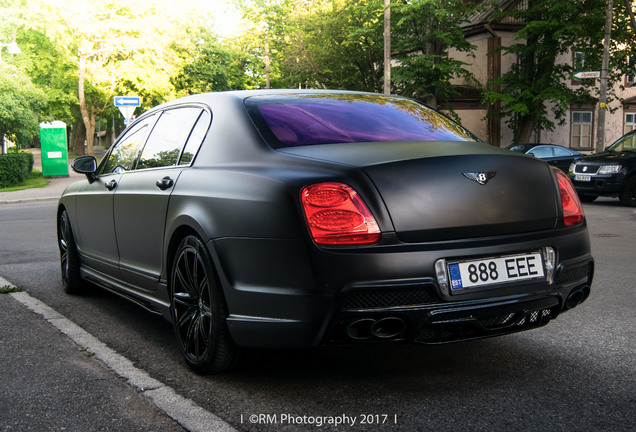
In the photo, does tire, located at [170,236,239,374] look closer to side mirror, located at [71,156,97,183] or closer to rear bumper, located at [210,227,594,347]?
rear bumper, located at [210,227,594,347]

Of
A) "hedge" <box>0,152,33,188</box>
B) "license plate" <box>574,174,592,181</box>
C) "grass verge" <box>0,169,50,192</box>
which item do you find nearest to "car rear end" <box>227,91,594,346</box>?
"license plate" <box>574,174,592,181</box>

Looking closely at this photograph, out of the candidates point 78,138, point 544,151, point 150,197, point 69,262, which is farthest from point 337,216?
point 78,138

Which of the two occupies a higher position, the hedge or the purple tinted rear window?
the purple tinted rear window

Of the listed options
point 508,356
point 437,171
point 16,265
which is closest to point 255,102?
point 437,171

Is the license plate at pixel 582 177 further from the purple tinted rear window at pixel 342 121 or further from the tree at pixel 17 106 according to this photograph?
the tree at pixel 17 106

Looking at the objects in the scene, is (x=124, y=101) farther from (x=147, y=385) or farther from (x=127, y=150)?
(x=147, y=385)

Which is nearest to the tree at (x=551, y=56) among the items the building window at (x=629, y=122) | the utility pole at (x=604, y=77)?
the building window at (x=629, y=122)

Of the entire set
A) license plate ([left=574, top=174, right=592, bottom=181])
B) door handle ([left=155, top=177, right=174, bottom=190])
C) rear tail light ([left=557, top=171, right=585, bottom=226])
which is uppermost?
door handle ([left=155, top=177, right=174, bottom=190])

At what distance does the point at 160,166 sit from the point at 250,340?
62.1 inches

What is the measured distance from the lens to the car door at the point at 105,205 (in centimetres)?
511

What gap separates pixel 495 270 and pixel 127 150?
3130 mm

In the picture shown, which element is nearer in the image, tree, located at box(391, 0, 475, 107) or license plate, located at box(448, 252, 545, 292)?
license plate, located at box(448, 252, 545, 292)

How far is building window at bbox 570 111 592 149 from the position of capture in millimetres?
39562

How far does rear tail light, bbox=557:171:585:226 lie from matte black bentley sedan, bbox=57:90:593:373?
1 centimetres
